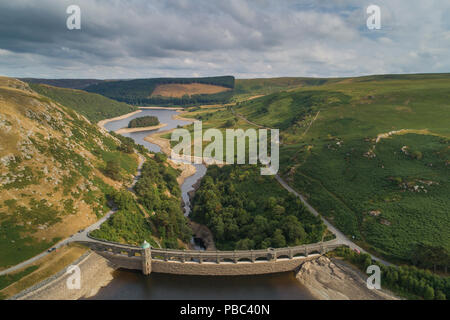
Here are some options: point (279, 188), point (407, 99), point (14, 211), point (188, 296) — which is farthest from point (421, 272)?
point (407, 99)

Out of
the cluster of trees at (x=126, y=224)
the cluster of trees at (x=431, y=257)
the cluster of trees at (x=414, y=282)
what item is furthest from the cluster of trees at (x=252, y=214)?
the cluster of trees at (x=431, y=257)

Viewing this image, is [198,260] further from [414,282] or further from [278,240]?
[414,282]

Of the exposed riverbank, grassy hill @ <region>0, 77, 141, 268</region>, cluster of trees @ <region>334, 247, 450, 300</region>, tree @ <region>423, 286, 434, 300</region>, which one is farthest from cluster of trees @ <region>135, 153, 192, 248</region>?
tree @ <region>423, 286, 434, 300</region>

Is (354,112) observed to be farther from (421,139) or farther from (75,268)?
(75,268)

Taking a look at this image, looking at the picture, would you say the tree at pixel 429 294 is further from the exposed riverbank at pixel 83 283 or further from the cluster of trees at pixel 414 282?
the exposed riverbank at pixel 83 283

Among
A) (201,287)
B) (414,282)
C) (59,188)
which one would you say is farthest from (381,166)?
(59,188)
